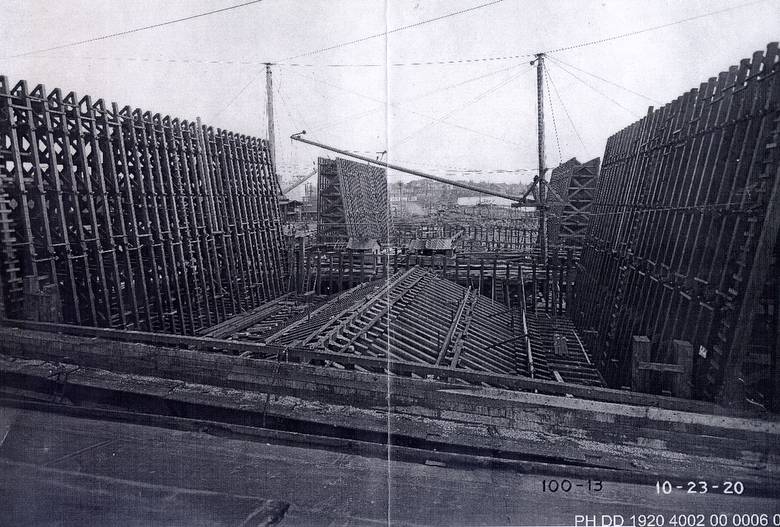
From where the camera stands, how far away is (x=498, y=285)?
56.6ft

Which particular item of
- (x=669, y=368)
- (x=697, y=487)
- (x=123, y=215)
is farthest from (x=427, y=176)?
(x=697, y=487)

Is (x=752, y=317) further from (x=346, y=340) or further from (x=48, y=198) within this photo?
(x=48, y=198)

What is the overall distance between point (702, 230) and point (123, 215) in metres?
11.7

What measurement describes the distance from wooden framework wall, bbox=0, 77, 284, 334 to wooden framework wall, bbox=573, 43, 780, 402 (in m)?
10.6

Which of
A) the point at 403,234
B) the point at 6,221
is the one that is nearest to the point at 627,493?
the point at 6,221

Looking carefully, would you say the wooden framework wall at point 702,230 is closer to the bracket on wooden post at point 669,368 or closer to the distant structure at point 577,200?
the bracket on wooden post at point 669,368

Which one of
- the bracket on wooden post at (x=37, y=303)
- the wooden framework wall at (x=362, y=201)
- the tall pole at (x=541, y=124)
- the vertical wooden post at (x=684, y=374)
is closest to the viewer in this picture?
the vertical wooden post at (x=684, y=374)

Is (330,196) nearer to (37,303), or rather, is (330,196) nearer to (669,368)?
(37,303)

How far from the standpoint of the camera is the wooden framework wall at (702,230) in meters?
5.45

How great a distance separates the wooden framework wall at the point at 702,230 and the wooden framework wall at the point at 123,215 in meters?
10.6

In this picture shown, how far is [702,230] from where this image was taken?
6.98 m

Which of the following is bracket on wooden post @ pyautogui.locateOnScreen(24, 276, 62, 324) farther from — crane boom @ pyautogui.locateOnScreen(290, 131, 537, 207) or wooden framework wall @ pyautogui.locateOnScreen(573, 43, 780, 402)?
wooden framework wall @ pyautogui.locateOnScreen(573, 43, 780, 402)

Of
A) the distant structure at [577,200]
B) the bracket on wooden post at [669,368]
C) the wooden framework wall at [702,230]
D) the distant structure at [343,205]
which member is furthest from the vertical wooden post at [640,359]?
the distant structure at [343,205]

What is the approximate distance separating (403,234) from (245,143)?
683 inches
